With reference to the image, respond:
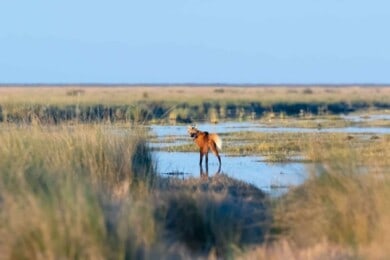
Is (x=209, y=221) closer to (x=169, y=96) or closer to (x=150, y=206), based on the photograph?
(x=150, y=206)

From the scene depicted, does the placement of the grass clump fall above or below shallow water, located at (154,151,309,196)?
above

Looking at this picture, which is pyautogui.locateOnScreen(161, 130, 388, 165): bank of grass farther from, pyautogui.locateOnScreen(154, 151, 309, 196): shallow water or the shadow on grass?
the shadow on grass

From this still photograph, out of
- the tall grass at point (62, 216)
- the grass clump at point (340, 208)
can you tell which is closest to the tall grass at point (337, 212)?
the grass clump at point (340, 208)

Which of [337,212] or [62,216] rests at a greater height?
[62,216]

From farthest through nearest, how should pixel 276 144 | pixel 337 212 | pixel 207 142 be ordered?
1. pixel 276 144
2. pixel 207 142
3. pixel 337 212

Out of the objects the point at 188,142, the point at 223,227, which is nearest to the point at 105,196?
the point at 223,227

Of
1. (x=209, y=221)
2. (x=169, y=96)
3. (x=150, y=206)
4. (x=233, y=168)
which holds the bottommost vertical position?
(x=169, y=96)

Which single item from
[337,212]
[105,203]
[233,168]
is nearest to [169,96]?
[233,168]

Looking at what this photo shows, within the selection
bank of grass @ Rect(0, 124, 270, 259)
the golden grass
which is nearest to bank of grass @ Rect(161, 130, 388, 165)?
the golden grass

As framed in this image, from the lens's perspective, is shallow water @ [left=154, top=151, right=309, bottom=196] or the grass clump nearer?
the grass clump

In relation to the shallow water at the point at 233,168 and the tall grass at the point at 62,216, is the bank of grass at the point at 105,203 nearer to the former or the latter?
the tall grass at the point at 62,216

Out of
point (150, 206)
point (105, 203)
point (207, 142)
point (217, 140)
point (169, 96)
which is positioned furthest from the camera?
point (169, 96)

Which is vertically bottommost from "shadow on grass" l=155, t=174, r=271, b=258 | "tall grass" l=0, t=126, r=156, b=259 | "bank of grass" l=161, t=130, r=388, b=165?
"bank of grass" l=161, t=130, r=388, b=165

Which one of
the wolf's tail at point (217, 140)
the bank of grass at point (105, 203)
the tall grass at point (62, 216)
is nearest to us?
the tall grass at point (62, 216)
